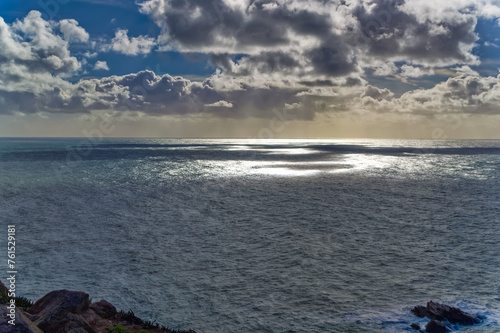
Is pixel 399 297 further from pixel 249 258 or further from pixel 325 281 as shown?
pixel 249 258

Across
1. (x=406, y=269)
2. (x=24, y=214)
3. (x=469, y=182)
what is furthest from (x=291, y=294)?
Result: (x=469, y=182)

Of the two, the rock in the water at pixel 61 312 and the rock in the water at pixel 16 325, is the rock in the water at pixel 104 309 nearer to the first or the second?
the rock in the water at pixel 61 312

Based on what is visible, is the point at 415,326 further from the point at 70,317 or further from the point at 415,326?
the point at 70,317

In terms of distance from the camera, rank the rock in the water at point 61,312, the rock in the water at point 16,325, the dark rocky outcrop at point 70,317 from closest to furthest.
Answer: the rock in the water at point 16,325 → the dark rocky outcrop at point 70,317 → the rock in the water at point 61,312

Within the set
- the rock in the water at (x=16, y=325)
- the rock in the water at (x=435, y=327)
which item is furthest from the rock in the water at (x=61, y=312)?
the rock in the water at (x=435, y=327)

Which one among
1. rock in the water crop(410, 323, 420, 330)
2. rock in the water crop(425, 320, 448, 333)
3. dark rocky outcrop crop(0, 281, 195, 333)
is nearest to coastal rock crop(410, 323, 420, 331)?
rock in the water crop(410, 323, 420, 330)

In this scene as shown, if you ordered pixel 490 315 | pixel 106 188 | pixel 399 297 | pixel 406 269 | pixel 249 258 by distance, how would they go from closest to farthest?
pixel 490 315, pixel 399 297, pixel 406 269, pixel 249 258, pixel 106 188
